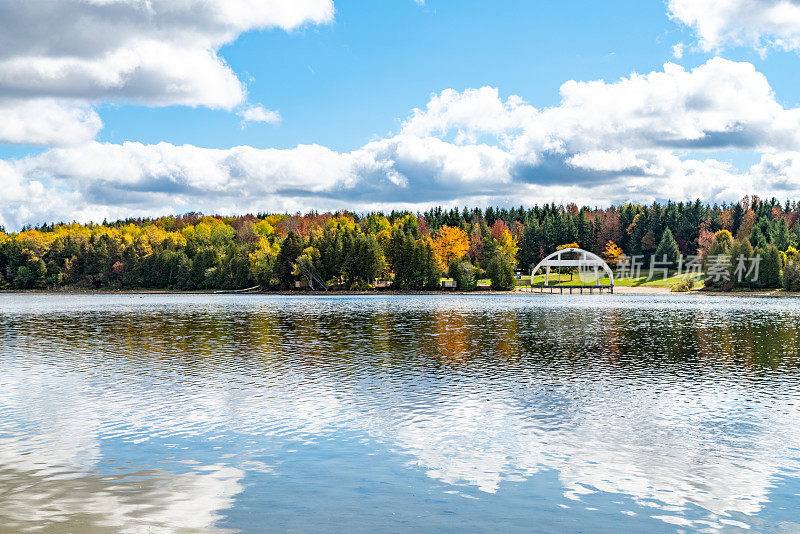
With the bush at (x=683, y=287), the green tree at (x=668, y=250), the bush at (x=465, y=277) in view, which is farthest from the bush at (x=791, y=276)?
the bush at (x=465, y=277)

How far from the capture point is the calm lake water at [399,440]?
43.5 ft

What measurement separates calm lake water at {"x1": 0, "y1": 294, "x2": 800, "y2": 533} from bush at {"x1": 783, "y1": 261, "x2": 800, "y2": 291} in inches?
4122

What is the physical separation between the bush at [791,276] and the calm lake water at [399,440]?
105 metres

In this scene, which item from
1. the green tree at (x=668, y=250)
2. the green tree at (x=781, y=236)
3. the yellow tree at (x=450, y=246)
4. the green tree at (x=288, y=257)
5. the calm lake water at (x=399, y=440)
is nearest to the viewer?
the calm lake water at (x=399, y=440)

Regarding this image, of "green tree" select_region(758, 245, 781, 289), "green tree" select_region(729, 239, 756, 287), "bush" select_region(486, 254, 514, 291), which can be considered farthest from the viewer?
"bush" select_region(486, 254, 514, 291)

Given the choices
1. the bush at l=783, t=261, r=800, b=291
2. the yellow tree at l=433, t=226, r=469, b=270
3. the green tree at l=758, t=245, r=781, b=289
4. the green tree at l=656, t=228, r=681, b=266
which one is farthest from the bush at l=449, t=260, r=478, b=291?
the green tree at l=656, t=228, r=681, b=266

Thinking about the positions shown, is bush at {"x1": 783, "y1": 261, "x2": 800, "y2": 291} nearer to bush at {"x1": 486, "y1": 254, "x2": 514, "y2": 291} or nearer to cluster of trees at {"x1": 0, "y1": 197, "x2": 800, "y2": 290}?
cluster of trees at {"x1": 0, "y1": 197, "x2": 800, "y2": 290}

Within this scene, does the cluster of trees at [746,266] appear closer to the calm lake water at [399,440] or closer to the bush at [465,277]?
the bush at [465,277]

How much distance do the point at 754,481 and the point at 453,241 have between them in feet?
508

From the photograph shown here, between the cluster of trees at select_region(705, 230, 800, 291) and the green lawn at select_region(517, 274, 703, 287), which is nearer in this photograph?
the cluster of trees at select_region(705, 230, 800, 291)

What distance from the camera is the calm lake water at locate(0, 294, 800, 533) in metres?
13.2

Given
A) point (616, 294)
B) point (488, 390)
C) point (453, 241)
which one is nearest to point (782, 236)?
point (616, 294)

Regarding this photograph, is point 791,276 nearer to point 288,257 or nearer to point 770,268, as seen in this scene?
point 770,268

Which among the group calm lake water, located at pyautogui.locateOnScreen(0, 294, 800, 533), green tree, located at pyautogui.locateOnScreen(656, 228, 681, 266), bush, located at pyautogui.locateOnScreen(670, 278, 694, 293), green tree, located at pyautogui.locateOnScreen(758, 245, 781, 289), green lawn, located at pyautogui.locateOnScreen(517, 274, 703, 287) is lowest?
calm lake water, located at pyautogui.locateOnScreen(0, 294, 800, 533)
